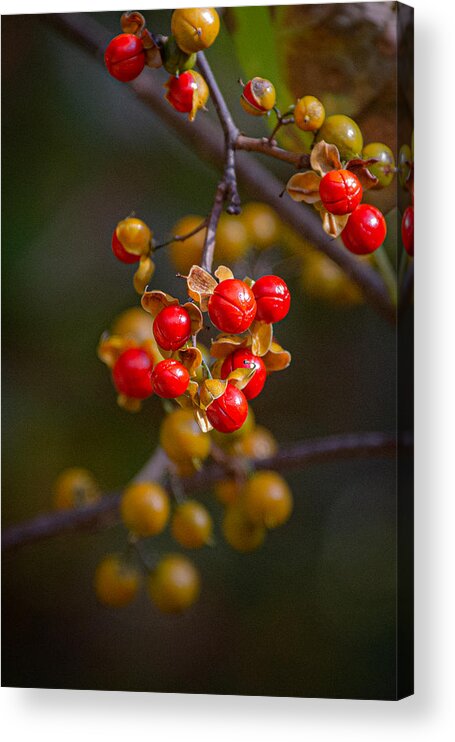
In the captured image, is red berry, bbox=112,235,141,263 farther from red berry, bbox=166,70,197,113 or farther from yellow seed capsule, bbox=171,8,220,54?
yellow seed capsule, bbox=171,8,220,54

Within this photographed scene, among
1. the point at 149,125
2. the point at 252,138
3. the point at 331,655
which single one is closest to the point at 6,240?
the point at 149,125

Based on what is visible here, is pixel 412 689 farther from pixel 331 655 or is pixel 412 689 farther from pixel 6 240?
pixel 6 240

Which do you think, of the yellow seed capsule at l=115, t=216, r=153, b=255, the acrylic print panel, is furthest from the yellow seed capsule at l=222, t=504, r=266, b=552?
the yellow seed capsule at l=115, t=216, r=153, b=255

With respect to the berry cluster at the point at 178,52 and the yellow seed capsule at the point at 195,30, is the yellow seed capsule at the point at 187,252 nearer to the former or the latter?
the berry cluster at the point at 178,52

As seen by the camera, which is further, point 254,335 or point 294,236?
point 294,236

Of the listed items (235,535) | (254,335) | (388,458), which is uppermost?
(254,335)

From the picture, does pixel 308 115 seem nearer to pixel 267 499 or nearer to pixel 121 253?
pixel 121 253
